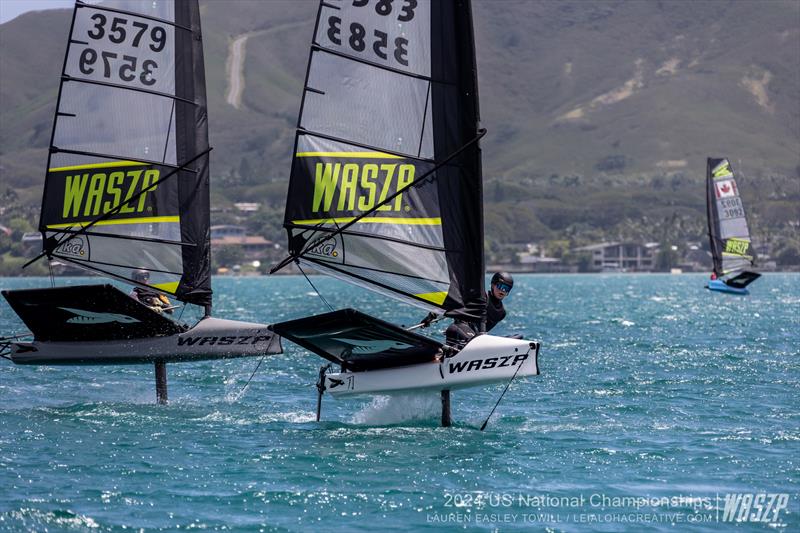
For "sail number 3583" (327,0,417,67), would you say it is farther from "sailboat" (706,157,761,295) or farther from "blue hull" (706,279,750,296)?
"blue hull" (706,279,750,296)

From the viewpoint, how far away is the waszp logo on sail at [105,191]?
22.0 metres

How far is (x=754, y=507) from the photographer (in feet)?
45.5

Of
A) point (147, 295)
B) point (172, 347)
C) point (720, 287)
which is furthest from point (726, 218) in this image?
point (172, 347)

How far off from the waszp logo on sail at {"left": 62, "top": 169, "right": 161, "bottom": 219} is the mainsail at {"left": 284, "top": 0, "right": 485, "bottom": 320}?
4.22 metres

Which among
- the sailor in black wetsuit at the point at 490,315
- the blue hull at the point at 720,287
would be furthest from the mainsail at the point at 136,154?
the blue hull at the point at 720,287

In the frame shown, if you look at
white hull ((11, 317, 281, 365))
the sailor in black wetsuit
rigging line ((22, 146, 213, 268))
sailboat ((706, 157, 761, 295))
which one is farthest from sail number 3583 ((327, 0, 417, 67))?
sailboat ((706, 157, 761, 295))

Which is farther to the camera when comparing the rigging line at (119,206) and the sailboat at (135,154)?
the sailboat at (135,154)

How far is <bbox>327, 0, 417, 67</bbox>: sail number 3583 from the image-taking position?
60.9ft

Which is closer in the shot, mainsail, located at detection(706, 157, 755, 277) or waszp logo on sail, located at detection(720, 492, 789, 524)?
waszp logo on sail, located at detection(720, 492, 789, 524)

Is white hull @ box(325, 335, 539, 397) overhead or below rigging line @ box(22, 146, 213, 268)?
below

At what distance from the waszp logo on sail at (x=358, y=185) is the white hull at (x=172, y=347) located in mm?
2844

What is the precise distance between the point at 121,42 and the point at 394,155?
617 cm

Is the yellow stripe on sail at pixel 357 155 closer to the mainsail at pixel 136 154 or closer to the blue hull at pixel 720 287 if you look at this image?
the mainsail at pixel 136 154

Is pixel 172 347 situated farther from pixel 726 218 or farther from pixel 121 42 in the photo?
pixel 726 218
